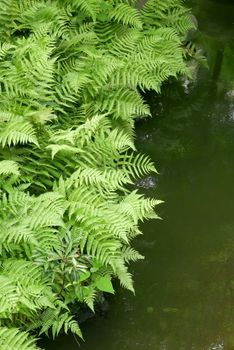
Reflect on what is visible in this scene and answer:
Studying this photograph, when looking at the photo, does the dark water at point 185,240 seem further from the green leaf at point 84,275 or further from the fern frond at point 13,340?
the fern frond at point 13,340

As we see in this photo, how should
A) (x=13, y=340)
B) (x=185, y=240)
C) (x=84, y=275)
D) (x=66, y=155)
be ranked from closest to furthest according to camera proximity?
(x=13, y=340), (x=84, y=275), (x=66, y=155), (x=185, y=240)

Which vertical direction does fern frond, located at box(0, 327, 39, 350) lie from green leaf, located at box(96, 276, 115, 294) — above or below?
below

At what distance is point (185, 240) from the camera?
5867 mm

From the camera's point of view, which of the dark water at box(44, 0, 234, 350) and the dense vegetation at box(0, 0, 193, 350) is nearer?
the dense vegetation at box(0, 0, 193, 350)

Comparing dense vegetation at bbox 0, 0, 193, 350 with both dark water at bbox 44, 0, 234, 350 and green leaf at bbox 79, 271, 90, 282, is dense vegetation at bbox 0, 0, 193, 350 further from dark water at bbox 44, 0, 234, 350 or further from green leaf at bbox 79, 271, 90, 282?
dark water at bbox 44, 0, 234, 350

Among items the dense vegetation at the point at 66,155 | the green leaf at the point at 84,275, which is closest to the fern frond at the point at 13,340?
the dense vegetation at the point at 66,155

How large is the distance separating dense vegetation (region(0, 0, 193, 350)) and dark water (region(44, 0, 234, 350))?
1.38 feet

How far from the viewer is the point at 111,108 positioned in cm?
616

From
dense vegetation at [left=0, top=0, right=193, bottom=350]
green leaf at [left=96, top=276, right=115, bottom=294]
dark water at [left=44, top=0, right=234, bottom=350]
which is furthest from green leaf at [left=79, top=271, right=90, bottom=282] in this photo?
dark water at [left=44, top=0, right=234, bottom=350]

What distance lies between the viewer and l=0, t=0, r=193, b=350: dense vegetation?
4.26 metres

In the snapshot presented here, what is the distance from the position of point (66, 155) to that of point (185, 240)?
1870 millimetres

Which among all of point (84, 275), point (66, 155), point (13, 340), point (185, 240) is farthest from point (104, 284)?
point (185, 240)

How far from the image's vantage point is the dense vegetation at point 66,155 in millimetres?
4258

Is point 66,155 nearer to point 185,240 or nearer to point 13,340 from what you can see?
point 185,240
